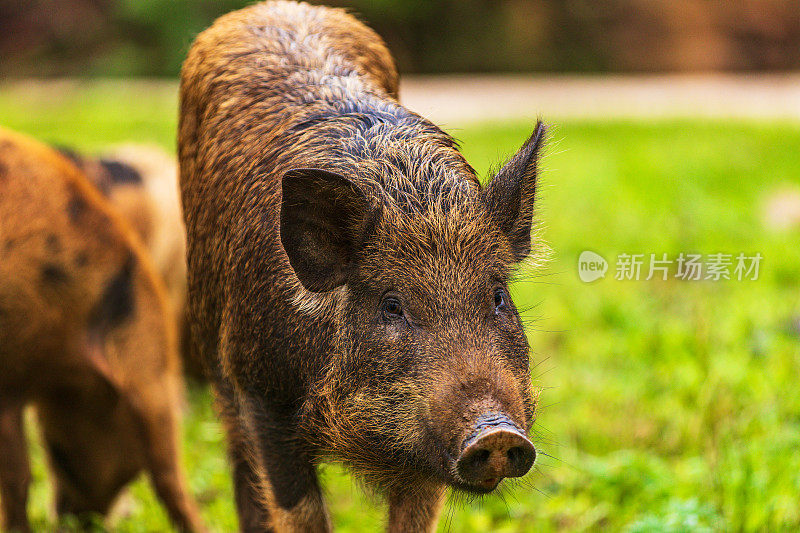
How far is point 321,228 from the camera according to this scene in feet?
8.54

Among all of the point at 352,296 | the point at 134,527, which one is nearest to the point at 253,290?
the point at 352,296

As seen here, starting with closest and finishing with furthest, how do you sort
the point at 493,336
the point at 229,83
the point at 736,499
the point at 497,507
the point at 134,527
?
the point at 493,336
the point at 229,83
the point at 736,499
the point at 497,507
the point at 134,527

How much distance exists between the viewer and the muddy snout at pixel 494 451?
2223 millimetres

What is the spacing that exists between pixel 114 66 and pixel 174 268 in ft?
38.4

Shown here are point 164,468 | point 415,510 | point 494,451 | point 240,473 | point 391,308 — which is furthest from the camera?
point 164,468

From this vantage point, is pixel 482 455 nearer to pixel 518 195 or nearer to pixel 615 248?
pixel 518 195

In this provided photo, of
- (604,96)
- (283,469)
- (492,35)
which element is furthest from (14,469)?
(492,35)

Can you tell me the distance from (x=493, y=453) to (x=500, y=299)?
50 centimetres

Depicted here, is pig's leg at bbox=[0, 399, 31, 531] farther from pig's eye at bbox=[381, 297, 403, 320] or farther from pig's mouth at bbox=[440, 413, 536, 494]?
pig's mouth at bbox=[440, 413, 536, 494]

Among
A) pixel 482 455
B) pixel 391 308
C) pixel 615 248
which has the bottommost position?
pixel 615 248

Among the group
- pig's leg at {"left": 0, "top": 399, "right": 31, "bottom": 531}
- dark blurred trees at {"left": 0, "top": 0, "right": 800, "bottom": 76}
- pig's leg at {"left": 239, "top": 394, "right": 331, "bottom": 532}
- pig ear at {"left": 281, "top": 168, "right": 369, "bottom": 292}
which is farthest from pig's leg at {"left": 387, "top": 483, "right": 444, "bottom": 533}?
dark blurred trees at {"left": 0, "top": 0, "right": 800, "bottom": 76}

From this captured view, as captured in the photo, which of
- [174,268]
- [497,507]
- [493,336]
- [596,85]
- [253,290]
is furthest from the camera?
[596,85]

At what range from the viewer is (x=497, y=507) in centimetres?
423

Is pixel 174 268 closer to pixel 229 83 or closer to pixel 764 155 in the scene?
pixel 229 83
